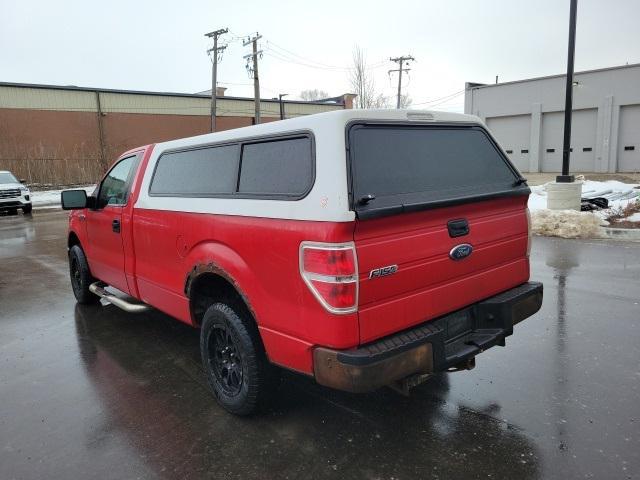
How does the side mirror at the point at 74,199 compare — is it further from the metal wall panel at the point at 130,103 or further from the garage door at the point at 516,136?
the garage door at the point at 516,136

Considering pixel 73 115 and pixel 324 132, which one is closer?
pixel 324 132

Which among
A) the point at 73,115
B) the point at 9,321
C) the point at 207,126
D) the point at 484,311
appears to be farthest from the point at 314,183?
the point at 207,126

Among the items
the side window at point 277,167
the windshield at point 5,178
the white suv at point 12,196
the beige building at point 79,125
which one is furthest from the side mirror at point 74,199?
the beige building at point 79,125

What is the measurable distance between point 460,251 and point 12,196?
2147cm

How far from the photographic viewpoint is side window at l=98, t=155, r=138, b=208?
16.7 feet

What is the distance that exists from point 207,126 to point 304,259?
141ft

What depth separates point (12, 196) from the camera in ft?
66.5

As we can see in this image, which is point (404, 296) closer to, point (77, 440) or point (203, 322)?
point (203, 322)

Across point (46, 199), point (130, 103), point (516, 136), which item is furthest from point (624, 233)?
point (130, 103)

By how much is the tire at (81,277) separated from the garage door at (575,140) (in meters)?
34.1

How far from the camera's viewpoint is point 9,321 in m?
6.10

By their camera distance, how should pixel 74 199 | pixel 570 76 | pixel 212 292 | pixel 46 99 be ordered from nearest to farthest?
pixel 212 292, pixel 74 199, pixel 570 76, pixel 46 99

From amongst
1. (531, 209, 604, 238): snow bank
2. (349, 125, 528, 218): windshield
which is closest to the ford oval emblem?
(349, 125, 528, 218): windshield

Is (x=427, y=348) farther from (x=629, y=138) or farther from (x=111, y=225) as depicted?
(x=629, y=138)
